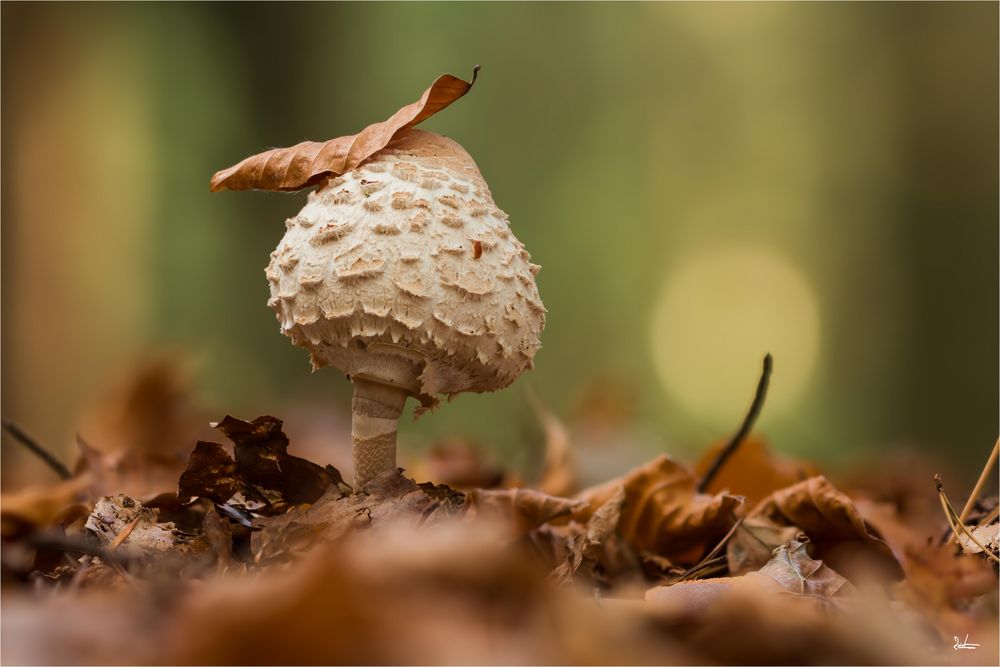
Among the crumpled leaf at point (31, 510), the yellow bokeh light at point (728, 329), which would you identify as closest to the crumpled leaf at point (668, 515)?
the crumpled leaf at point (31, 510)

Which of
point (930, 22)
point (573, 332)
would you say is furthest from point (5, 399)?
point (930, 22)

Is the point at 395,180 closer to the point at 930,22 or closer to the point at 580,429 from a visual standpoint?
the point at 580,429

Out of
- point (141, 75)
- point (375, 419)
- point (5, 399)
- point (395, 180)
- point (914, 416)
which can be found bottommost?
point (914, 416)

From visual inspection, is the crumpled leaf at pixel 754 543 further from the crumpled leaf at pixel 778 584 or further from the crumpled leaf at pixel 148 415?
the crumpled leaf at pixel 148 415

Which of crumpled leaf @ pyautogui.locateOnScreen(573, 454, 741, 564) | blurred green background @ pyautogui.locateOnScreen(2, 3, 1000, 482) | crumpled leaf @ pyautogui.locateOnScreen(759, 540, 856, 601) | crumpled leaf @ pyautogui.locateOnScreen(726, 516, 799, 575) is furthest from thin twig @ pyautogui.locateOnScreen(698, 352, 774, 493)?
blurred green background @ pyautogui.locateOnScreen(2, 3, 1000, 482)

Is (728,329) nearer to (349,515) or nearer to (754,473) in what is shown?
(754,473)

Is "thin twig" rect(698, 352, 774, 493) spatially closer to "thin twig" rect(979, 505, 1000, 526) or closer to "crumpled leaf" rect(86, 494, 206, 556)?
"thin twig" rect(979, 505, 1000, 526)
